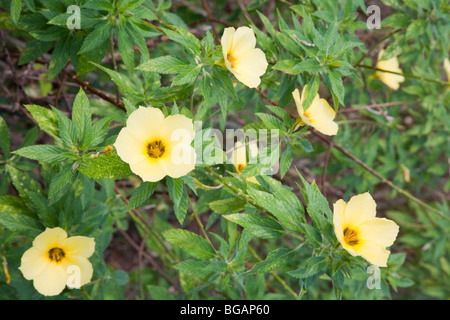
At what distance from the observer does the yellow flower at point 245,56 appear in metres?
1.34

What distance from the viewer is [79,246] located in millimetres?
1437

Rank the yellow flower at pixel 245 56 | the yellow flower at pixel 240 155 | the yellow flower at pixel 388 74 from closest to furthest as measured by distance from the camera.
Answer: the yellow flower at pixel 245 56
the yellow flower at pixel 240 155
the yellow flower at pixel 388 74

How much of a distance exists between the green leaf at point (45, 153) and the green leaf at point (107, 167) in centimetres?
11

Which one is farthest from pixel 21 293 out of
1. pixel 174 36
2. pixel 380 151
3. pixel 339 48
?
pixel 380 151

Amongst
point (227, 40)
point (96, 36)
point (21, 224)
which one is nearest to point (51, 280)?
point (21, 224)

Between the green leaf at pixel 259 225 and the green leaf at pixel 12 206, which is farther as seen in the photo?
the green leaf at pixel 12 206

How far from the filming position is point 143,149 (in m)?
1.19

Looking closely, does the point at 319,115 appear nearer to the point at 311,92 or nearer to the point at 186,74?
the point at 311,92

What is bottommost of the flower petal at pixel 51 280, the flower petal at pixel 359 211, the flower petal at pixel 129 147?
the flower petal at pixel 51 280

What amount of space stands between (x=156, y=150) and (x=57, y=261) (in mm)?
527

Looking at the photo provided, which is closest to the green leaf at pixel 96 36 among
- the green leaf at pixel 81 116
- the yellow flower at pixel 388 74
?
the green leaf at pixel 81 116

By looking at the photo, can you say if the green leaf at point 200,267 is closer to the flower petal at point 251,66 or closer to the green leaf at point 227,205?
the green leaf at point 227,205

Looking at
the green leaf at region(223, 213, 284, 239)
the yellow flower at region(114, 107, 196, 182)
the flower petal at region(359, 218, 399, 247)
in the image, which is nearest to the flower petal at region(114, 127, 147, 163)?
the yellow flower at region(114, 107, 196, 182)
